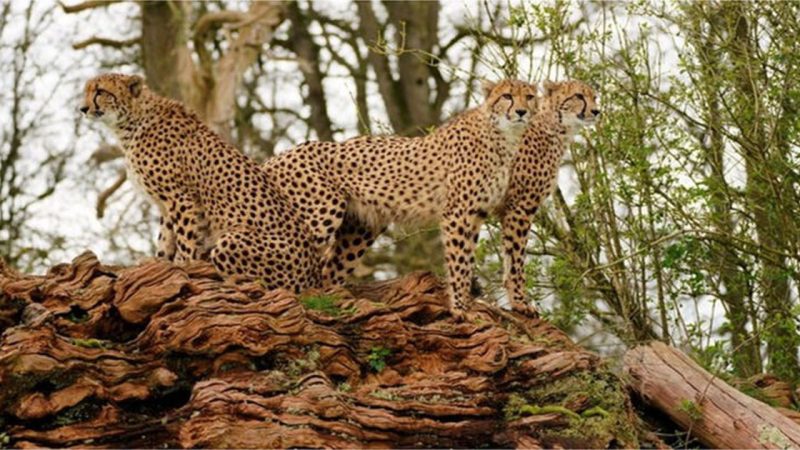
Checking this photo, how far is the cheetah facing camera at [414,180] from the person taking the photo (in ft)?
41.8

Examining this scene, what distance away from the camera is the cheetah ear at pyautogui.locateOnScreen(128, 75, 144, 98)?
12678 millimetres

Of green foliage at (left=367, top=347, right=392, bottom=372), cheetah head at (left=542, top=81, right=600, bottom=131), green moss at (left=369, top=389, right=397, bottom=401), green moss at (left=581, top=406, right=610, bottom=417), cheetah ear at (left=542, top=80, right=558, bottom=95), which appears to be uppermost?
cheetah ear at (left=542, top=80, right=558, bottom=95)

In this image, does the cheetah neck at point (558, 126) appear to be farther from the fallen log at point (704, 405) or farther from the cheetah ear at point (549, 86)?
the fallen log at point (704, 405)

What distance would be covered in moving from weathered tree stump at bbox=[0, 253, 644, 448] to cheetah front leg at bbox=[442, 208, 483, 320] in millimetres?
451

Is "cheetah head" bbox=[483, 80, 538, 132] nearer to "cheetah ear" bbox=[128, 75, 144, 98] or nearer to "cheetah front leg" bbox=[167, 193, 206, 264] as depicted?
"cheetah front leg" bbox=[167, 193, 206, 264]

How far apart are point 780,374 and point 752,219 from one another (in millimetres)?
1389

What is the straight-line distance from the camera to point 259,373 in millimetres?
10836

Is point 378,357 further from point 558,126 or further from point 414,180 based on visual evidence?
Answer: point 558,126

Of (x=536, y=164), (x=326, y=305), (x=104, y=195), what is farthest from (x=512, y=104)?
(x=104, y=195)

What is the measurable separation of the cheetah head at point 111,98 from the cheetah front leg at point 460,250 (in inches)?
99.4

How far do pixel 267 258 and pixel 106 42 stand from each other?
12.5 metres

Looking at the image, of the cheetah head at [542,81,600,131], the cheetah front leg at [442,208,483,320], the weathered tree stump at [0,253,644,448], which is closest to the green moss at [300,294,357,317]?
the weathered tree stump at [0,253,644,448]

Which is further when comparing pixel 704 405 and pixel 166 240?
pixel 166 240

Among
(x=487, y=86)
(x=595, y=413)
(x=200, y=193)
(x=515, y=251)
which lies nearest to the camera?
(x=595, y=413)
